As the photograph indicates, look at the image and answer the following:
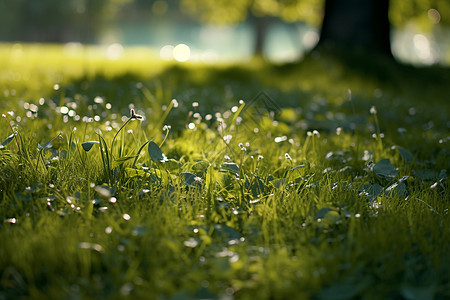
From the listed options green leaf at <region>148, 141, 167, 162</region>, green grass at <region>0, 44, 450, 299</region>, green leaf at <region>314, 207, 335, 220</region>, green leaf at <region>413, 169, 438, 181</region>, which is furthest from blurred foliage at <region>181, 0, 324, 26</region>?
green leaf at <region>314, 207, 335, 220</region>

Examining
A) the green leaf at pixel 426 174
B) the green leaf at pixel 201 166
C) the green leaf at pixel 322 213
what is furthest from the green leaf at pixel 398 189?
the green leaf at pixel 201 166

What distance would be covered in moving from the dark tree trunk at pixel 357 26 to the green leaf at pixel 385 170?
7.81 m

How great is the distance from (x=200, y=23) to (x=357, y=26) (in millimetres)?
51790

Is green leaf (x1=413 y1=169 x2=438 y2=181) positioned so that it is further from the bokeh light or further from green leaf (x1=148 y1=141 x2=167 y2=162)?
→ the bokeh light

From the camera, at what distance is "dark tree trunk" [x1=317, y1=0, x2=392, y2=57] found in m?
10.5

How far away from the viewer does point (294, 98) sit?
21.1 feet

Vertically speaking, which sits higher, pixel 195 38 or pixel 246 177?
pixel 246 177

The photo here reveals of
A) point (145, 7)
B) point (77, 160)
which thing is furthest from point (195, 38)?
point (77, 160)

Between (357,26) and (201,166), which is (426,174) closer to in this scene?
(201,166)

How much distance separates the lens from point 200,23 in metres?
60.0

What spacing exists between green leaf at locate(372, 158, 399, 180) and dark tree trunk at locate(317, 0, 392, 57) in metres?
7.81

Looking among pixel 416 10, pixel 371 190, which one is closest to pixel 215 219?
pixel 371 190

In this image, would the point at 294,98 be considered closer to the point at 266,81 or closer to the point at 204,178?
the point at 266,81

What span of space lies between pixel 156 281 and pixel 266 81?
698 centimetres
